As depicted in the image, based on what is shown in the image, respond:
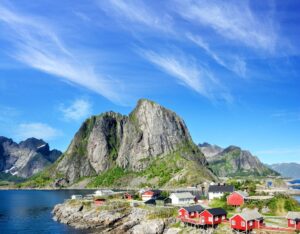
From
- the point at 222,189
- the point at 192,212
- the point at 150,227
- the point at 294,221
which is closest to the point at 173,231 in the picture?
the point at 192,212

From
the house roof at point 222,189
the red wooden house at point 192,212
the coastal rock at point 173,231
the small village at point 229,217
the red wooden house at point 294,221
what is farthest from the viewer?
the house roof at point 222,189

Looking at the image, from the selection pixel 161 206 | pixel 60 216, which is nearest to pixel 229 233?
pixel 161 206

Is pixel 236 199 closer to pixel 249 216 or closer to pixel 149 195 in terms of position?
pixel 249 216

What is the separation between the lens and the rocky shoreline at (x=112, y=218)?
287 ft

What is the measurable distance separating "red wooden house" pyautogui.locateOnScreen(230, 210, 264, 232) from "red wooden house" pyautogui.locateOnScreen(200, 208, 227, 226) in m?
5.29

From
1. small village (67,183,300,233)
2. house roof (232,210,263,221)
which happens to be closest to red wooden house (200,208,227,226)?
small village (67,183,300,233)

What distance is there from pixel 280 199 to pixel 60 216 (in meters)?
66.4

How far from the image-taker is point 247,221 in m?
71.2

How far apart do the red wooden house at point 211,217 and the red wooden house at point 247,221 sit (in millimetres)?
5285

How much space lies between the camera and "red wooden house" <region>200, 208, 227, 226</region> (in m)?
78.4

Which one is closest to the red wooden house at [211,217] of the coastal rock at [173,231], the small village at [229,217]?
the small village at [229,217]

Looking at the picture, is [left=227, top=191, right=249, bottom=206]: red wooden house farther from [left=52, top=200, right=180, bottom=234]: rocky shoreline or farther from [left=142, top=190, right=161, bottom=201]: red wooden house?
[left=142, top=190, right=161, bottom=201]: red wooden house

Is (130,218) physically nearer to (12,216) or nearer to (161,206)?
(161,206)

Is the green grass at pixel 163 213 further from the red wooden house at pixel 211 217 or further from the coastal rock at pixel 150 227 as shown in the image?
the red wooden house at pixel 211 217
